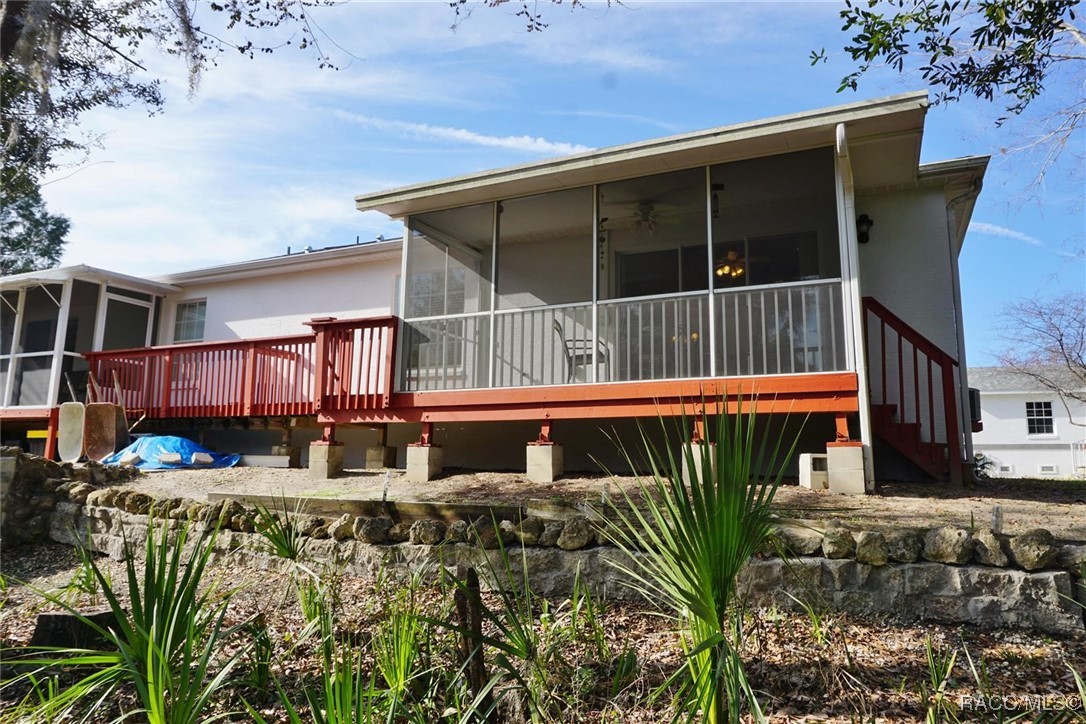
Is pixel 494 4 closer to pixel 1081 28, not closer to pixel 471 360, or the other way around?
pixel 471 360

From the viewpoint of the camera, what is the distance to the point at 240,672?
345 cm

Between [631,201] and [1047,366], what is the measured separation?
2178 cm

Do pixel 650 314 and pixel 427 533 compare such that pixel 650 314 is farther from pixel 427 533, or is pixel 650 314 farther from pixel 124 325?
pixel 124 325

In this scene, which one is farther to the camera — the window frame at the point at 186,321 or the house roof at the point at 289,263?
the window frame at the point at 186,321

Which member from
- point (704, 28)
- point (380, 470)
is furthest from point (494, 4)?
point (380, 470)

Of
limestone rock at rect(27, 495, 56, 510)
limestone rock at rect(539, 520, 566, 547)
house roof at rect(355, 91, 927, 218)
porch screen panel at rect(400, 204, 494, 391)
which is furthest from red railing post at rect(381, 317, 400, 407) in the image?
limestone rock at rect(539, 520, 566, 547)

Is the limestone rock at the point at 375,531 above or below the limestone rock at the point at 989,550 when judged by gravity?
below

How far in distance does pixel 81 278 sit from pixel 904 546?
1350 centimetres

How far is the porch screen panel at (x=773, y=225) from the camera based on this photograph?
756 cm

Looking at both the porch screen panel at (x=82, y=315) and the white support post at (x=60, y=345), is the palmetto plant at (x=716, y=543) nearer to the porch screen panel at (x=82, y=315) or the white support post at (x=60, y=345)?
the white support post at (x=60, y=345)

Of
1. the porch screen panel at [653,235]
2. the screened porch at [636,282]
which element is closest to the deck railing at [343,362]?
the screened porch at [636,282]

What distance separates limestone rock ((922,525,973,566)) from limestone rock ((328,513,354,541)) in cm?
357

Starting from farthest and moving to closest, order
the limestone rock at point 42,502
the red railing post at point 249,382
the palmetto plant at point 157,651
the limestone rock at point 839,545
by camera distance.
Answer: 1. the red railing post at point 249,382
2. the limestone rock at point 42,502
3. the limestone rock at point 839,545
4. the palmetto plant at point 157,651

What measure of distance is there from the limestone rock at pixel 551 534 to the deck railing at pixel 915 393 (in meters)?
3.90
